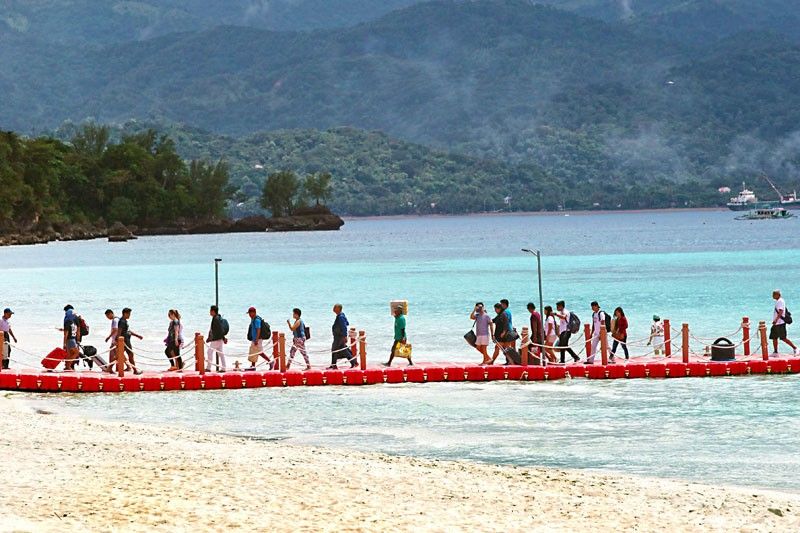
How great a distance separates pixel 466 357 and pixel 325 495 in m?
22.8

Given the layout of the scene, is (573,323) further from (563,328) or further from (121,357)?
(121,357)

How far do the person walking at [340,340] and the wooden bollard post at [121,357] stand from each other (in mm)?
4873

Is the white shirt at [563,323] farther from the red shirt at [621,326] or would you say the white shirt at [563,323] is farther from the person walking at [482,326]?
the person walking at [482,326]

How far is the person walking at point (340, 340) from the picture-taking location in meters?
31.9

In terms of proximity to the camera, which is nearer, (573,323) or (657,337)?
(573,323)

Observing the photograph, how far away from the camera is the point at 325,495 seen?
59.8 ft

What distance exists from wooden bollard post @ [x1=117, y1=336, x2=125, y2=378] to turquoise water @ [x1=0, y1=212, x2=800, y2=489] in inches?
29.2

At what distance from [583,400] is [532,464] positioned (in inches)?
288

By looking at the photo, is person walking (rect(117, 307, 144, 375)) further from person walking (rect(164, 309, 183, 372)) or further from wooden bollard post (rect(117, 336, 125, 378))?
person walking (rect(164, 309, 183, 372))

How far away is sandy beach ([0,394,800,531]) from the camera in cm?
1656

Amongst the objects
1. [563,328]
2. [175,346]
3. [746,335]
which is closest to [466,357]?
[563,328]

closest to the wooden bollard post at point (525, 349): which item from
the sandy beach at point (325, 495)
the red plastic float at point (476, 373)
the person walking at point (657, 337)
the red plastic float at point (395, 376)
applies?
the red plastic float at point (476, 373)

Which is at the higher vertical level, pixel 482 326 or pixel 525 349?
pixel 482 326

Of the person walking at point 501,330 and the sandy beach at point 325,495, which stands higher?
the person walking at point 501,330
